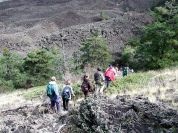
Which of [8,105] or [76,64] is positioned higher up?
[8,105]

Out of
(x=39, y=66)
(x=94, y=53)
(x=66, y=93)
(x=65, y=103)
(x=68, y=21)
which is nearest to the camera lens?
(x=66, y=93)

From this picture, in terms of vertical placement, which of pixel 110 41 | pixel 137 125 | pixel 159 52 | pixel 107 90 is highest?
pixel 137 125

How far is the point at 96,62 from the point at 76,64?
1.94 meters

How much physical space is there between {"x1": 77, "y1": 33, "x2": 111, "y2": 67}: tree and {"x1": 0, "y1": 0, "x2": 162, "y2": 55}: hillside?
736 centimetres

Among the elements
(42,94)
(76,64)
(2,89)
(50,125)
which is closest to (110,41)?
(76,64)

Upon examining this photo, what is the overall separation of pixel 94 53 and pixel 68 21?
1805cm

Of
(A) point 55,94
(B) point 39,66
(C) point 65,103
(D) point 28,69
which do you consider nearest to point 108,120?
(A) point 55,94

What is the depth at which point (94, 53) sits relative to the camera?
4672cm

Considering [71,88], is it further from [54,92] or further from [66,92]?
[54,92]

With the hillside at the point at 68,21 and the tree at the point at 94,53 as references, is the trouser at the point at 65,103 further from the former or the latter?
the hillside at the point at 68,21

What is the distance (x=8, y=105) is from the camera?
20.3 metres

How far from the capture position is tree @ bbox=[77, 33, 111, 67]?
46.3 meters

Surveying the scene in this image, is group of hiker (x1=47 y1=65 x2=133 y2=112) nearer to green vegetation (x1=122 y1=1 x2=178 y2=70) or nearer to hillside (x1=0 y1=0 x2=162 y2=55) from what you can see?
green vegetation (x1=122 y1=1 x2=178 y2=70)

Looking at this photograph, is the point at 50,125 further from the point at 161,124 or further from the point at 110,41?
the point at 110,41
